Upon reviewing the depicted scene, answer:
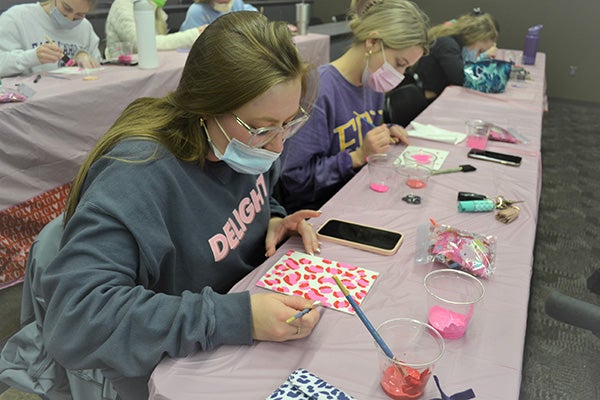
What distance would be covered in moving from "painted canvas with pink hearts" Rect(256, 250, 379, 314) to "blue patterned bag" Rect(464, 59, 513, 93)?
2403 millimetres

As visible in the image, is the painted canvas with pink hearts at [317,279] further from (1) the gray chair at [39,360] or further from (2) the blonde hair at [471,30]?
(2) the blonde hair at [471,30]

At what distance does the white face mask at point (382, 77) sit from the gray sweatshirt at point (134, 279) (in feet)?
3.63

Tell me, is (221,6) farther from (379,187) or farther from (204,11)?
(379,187)

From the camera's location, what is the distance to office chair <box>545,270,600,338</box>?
0.97 m

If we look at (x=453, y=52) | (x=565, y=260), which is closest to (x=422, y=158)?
(x=565, y=260)

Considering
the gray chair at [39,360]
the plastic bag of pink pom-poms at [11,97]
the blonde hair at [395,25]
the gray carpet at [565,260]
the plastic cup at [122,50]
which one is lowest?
the gray carpet at [565,260]

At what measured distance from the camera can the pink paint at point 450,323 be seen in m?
0.92

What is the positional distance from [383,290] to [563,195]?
296 cm

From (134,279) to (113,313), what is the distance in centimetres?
12

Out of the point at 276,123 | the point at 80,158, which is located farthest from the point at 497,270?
the point at 80,158

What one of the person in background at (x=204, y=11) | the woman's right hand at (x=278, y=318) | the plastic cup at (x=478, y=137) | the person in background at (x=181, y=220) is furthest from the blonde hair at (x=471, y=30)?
the woman's right hand at (x=278, y=318)

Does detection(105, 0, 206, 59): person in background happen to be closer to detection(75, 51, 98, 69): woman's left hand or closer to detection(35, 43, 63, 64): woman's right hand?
detection(75, 51, 98, 69): woman's left hand

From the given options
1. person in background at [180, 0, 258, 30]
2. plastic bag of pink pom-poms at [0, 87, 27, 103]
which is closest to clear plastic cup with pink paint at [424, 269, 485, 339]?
plastic bag of pink pom-poms at [0, 87, 27, 103]

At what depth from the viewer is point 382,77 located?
1938mm
